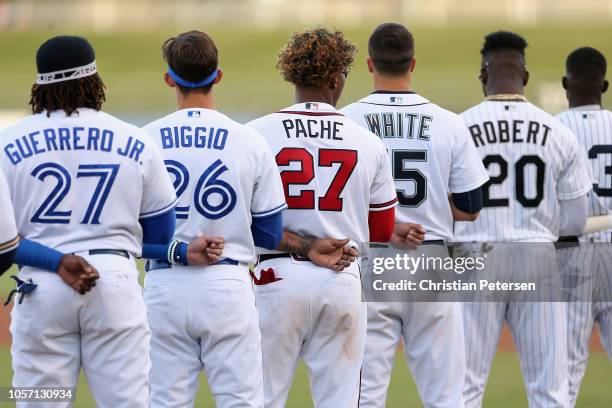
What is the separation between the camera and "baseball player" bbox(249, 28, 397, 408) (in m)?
4.61

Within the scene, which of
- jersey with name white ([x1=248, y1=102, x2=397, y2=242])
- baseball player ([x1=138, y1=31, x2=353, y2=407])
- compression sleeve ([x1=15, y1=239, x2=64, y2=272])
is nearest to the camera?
compression sleeve ([x1=15, y1=239, x2=64, y2=272])

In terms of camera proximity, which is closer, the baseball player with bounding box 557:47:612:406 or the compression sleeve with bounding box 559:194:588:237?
the compression sleeve with bounding box 559:194:588:237

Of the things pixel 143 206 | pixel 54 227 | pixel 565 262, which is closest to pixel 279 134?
pixel 143 206

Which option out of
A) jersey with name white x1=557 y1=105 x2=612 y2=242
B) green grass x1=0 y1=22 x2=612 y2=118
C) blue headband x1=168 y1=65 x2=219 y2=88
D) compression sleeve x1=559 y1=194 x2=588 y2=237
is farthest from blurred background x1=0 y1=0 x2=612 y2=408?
blue headband x1=168 y1=65 x2=219 y2=88

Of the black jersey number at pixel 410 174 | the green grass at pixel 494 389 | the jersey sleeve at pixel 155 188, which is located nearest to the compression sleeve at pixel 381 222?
the black jersey number at pixel 410 174

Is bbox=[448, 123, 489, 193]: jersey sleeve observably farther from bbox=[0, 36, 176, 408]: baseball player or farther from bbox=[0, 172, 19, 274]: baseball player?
bbox=[0, 172, 19, 274]: baseball player

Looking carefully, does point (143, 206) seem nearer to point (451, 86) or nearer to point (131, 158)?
point (131, 158)

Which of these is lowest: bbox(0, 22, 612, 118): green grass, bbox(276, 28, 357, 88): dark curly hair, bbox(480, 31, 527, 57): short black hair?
bbox(276, 28, 357, 88): dark curly hair

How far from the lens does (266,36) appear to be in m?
34.2

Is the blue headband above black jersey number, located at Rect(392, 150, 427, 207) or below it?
above

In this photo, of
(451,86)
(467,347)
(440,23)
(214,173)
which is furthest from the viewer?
(440,23)

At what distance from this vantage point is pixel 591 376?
8.37 m

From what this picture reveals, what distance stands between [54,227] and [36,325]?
0.37m

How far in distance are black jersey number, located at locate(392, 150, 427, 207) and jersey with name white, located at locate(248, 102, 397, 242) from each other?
52 centimetres
